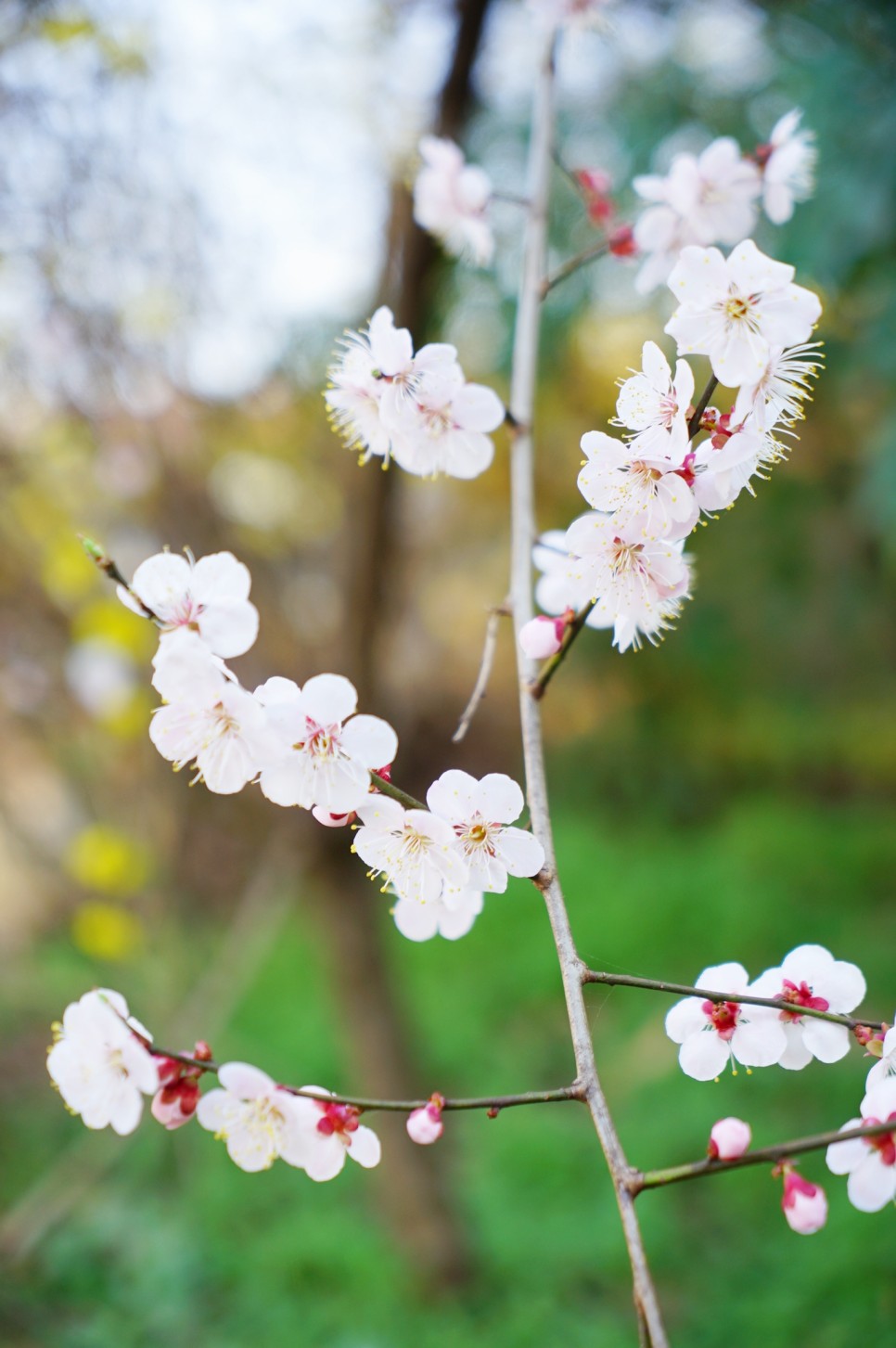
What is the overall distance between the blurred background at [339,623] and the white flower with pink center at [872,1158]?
1.31m

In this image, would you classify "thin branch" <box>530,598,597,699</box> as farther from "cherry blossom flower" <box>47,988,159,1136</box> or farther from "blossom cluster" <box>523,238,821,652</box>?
"cherry blossom flower" <box>47,988,159,1136</box>

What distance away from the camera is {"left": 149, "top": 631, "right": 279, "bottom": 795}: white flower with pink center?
0.62m

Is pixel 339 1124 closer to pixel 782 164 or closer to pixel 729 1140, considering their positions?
pixel 729 1140

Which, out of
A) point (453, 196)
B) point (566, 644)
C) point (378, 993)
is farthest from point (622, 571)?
point (378, 993)

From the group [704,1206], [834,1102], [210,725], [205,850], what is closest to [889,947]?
[834,1102]

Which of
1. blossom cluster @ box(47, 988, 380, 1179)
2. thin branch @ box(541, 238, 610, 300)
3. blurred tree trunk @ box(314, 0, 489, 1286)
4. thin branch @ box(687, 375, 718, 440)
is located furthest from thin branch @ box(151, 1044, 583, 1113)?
blurred tree trunk @ box(314, 0, 489, 1286)

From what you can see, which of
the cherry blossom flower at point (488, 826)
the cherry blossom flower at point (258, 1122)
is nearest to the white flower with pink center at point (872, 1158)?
the cherry blossom flower at point (488, 826)

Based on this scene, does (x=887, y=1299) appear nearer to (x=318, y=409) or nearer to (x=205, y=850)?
(x=318, y=409)

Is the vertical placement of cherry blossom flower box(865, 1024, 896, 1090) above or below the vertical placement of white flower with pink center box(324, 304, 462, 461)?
below

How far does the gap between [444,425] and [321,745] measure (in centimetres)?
36

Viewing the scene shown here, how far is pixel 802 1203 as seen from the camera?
65cm

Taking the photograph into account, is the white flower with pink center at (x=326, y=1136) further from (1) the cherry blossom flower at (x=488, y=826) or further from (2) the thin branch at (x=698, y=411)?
(2) the thin branch at (x=698, y=411)

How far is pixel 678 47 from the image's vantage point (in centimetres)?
223

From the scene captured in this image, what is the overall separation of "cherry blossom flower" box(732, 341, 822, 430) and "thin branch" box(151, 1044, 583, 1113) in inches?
17.2
